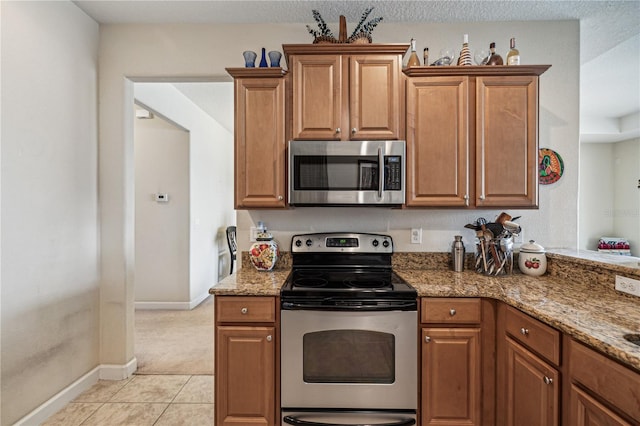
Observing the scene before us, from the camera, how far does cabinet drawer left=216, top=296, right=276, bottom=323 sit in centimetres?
181

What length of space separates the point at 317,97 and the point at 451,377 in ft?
5.97

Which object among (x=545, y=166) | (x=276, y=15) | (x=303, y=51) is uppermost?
(x=276, y=15)

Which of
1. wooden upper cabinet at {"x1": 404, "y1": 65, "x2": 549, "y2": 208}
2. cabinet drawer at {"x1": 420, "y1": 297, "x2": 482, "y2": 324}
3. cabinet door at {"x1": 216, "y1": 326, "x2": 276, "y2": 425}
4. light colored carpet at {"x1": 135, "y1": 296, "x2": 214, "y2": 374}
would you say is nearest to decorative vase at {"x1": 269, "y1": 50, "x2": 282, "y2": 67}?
wooden upper cabinet at {"x1": 404, "y1": 65, "x2": 549, "y2": 208}

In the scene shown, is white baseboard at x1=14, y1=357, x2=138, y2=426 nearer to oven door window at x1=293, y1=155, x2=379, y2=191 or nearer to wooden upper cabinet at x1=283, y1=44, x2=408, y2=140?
oven door window at x1=293, y1=155, x2=379, y2=191

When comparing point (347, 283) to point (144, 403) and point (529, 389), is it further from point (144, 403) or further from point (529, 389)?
point (144, 403)

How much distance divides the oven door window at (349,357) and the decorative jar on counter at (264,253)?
2.15 feet

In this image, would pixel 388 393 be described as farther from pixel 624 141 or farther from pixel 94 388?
pixel 624 141

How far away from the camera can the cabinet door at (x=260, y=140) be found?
214cm

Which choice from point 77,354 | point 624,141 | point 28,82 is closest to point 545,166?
point 28,82

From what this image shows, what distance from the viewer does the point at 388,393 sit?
1779mm

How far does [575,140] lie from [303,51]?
208cm

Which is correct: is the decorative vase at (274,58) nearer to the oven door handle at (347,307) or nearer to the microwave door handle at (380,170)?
the microwave door handle at (380,170)

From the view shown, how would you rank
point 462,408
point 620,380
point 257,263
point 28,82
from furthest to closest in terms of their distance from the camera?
point 257,263 → point 28,82 → point 462,408 → point 620,380

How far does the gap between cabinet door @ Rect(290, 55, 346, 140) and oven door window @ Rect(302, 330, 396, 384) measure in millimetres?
1212
